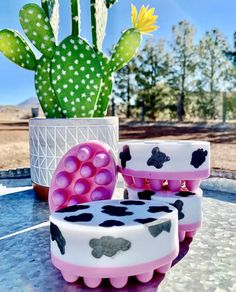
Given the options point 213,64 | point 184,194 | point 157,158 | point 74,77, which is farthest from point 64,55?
point 213,64

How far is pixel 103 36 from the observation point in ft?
6.91

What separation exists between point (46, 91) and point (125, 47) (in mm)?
508

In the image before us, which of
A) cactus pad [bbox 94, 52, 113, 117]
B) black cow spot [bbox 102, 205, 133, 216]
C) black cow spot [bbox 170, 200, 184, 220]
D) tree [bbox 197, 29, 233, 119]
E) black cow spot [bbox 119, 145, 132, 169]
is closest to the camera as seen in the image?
black cow spot [bbox 102, 205, 133, 216]

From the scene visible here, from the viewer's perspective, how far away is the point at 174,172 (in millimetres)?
1270

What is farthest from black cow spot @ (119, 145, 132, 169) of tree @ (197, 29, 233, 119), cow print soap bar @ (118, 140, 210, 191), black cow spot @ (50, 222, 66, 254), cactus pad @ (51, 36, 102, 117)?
tree @ (197, 29, 233, 119)

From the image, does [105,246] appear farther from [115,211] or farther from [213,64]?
[213,64]

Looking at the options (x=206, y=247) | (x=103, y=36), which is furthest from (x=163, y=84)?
(x=206, y=247)

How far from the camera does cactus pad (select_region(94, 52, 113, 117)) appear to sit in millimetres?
2010

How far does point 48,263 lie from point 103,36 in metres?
1.43

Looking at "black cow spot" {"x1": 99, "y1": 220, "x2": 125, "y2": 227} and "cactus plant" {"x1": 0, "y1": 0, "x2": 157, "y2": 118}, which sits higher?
"cactus plant" {"x1": 0, "y1": 0, "x2": 157, "y2": 118}

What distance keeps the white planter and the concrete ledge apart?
0.69 m

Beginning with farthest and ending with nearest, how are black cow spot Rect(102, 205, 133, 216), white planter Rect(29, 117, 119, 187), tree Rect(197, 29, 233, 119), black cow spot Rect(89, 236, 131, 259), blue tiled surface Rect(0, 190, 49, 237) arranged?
tree Rect(197, 29, 233, 119) → white planter Rect(29, 117, 119, 187) → blue tiled surface Rect(0, 190, 49, 237) → black cow spot Rect(102, 205, 133, 216) → black cow spot Rect(89, 236, 131, 259)

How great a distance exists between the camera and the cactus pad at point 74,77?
1.86 metres

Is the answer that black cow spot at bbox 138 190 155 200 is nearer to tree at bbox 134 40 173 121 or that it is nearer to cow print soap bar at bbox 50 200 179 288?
cow print soap bar at bbox 50 200 179 288
